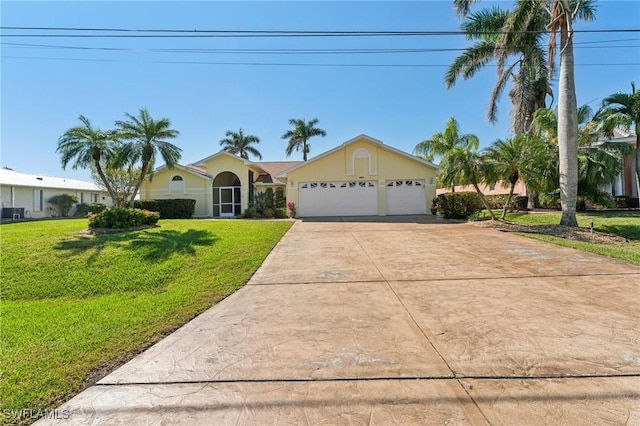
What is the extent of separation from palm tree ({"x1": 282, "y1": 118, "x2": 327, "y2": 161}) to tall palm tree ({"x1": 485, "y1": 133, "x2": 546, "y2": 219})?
25403 mm

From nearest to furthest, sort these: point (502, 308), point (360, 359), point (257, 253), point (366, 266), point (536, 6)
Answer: point (360, 359), point (502, 308), point (366, 266), point (257, 253), point (536, 6)

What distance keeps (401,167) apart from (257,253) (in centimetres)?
1484

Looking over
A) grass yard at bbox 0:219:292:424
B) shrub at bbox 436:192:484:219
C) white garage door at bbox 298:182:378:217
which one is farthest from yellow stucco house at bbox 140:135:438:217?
grass yard at bbox 0:219:292:424

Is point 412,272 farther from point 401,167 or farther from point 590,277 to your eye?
point 401,167

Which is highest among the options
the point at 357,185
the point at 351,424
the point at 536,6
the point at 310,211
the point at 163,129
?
the point at 536,6

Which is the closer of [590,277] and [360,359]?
[360,359]

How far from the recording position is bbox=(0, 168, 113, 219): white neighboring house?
74.7 ft

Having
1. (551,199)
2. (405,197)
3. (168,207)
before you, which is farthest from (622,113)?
(168,207)

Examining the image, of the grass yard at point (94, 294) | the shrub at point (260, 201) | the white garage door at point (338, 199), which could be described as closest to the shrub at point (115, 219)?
the grass yard at point (94, 294)

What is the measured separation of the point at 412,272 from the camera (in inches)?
272

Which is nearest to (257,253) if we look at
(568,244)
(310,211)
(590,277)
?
(590,277)

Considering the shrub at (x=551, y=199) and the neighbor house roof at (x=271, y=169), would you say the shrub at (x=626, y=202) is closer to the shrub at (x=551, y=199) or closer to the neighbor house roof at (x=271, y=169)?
the shrub at (x=551, y=199)

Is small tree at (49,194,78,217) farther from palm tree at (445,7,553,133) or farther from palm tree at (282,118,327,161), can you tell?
palm tree at (445,7,553,133)

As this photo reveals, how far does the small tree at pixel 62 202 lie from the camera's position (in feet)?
87.4
